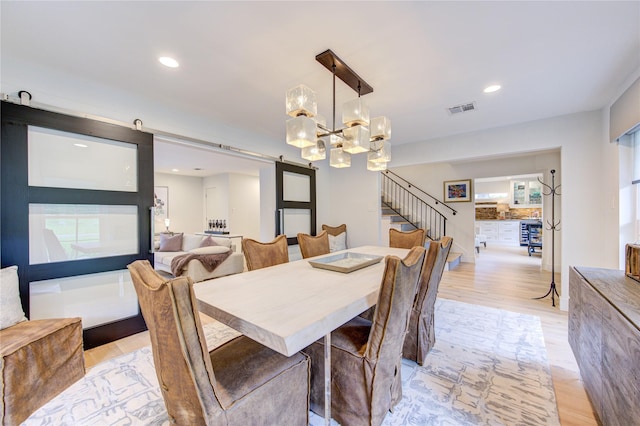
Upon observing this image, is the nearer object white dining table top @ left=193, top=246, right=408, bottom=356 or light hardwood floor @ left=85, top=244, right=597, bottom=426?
white dining table top @ left=193, top=246, right=408, bottom=356

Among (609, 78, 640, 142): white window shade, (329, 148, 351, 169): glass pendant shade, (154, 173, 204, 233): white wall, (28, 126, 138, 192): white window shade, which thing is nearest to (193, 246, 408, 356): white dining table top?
(329, 148, 351, 169): glass pendant shade

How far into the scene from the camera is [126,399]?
5.45 ft

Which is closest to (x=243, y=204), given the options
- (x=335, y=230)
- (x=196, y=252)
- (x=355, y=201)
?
(x=196, y=252)

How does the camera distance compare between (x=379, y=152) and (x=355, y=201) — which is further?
(x=355, y=201)

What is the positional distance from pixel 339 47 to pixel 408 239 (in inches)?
94.6

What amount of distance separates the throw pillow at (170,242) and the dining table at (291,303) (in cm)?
→ 450

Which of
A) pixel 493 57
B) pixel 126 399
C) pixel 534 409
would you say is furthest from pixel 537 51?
pixel 126 399

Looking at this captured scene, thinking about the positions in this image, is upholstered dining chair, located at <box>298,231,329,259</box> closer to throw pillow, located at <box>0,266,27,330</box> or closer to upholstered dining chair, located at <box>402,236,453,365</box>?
upholstered dining chair, located at <box>402,236,453,365</box>

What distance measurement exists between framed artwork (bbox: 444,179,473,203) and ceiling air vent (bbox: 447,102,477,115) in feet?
12.2

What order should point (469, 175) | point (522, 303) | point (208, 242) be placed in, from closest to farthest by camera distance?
point (522, 303) < point (208, 242) < point (469, 175)

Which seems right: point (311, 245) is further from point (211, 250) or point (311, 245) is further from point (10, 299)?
point (211, 250)

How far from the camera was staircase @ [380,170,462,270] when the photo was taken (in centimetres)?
652

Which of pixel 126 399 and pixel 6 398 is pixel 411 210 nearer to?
pixel 126 399

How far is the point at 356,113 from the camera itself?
184 centimetres
